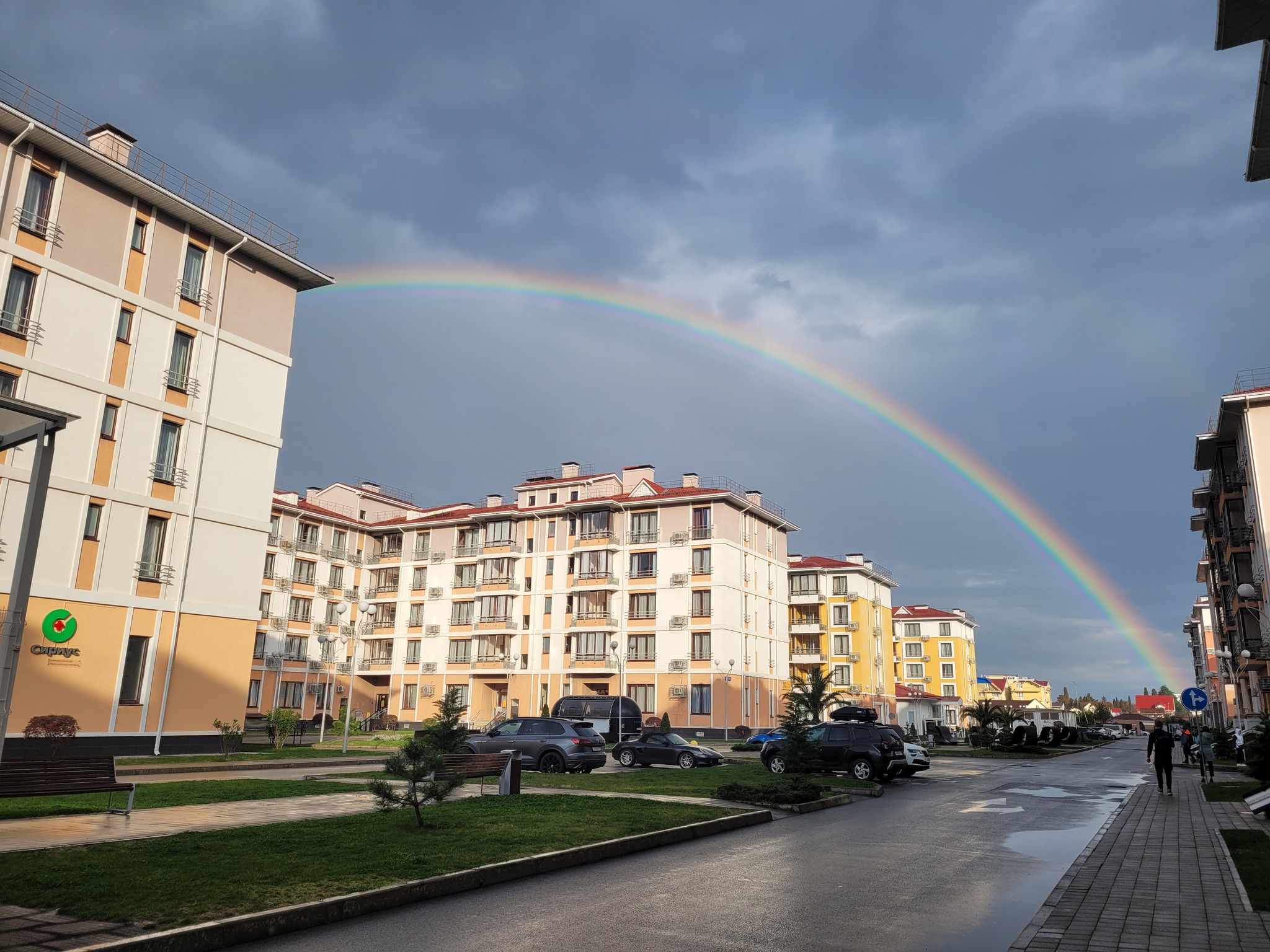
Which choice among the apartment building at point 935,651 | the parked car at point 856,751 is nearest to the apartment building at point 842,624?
the apartment building at point 935,651

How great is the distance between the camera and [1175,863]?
1118 cm

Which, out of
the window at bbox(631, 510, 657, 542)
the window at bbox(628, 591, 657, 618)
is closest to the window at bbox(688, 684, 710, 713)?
the window at bbox(628, 591, 657, 618)

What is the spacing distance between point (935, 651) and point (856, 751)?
8822cm

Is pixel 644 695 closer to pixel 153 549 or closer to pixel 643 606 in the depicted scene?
pixel 643 606

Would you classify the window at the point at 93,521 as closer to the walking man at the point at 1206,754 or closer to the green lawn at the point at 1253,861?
the green lawn at the point at 1253,861

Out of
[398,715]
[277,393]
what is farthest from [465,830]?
[398,715]

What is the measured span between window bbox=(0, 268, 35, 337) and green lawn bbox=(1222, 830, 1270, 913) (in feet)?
104

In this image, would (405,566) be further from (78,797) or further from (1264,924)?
(1264,924)

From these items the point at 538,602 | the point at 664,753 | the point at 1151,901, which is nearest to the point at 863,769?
the point at 664,753

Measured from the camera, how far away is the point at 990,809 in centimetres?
1844

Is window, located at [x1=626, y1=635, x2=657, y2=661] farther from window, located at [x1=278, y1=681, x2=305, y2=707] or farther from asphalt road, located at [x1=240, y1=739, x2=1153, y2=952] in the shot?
asphalt road, located at [x1=240, y1=739, x2=1153, y2=952]

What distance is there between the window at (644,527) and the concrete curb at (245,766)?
32.4 m

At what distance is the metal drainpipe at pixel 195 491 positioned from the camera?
98.6ft

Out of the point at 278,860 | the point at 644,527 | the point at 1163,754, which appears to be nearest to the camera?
the point at 278,860
